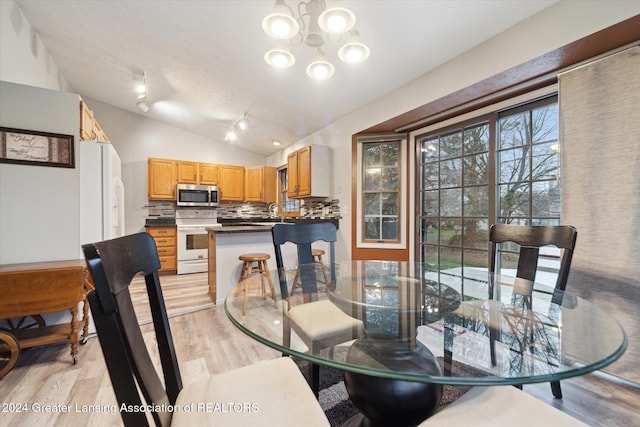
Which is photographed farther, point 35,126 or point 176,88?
point 176,88

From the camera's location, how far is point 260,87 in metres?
3.29

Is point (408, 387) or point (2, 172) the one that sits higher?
point (2, 172)

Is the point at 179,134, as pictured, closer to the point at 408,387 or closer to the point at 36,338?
the point at 36,338

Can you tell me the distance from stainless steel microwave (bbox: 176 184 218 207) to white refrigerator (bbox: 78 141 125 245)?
9.23ft

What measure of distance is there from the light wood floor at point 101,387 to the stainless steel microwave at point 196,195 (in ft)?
10.8

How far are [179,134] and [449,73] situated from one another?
5.16 metres

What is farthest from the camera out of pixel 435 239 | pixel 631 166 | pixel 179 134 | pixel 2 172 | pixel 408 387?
pixel 179 134

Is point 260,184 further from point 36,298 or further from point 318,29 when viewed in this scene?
point 318,29

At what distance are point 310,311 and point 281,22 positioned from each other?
154 centimetres

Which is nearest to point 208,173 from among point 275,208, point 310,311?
point 275,208

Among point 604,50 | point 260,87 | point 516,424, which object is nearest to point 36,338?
point 516,424

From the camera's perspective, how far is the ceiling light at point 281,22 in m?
1.37

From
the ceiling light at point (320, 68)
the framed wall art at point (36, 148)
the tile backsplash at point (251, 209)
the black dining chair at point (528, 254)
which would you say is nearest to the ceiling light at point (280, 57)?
the ceiling light at point (320, 68)

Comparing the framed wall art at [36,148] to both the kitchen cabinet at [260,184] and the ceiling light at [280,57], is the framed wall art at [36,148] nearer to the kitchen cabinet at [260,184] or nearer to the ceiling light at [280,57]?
the ceiling light at [280,57]
